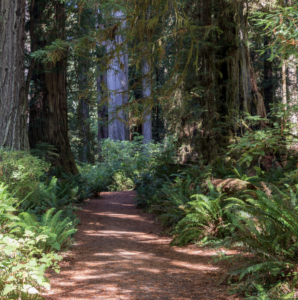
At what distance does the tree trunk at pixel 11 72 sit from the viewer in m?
7.99

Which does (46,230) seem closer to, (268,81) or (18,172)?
(18,172)

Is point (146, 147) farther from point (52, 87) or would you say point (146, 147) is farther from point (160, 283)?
point (160, 283)

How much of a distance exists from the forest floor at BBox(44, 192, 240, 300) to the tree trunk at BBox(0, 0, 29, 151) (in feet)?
10.1

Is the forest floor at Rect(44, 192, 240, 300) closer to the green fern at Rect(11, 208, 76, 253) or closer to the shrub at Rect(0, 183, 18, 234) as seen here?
the green fern at Rect(11, 208, 76, 253)

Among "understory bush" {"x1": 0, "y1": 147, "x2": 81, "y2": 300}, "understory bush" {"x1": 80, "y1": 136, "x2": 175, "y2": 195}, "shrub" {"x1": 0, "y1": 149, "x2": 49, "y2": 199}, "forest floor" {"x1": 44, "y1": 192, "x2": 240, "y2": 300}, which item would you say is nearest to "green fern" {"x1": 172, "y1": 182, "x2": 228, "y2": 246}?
A: "forest floor" {"x1": 44, "y1": 192, "x2": 240, "y2": 300}

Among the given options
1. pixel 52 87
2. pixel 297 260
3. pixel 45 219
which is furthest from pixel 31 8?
pixel 297 260

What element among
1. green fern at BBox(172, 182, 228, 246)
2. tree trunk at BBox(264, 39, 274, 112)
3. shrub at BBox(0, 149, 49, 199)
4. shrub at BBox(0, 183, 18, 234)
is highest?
tree trunk at BBox(264, 39, 274, 112)

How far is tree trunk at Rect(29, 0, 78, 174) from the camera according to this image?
419 inches

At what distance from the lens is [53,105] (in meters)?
11.1

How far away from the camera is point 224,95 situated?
9898 mm

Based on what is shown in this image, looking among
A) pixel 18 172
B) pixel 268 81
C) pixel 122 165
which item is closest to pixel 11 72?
pixel 18 172

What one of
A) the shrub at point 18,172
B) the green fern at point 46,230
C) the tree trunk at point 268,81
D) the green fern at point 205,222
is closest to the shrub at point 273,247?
the green fern at point 205,222

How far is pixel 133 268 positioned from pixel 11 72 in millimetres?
6063

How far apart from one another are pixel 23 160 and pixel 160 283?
4225 mm
